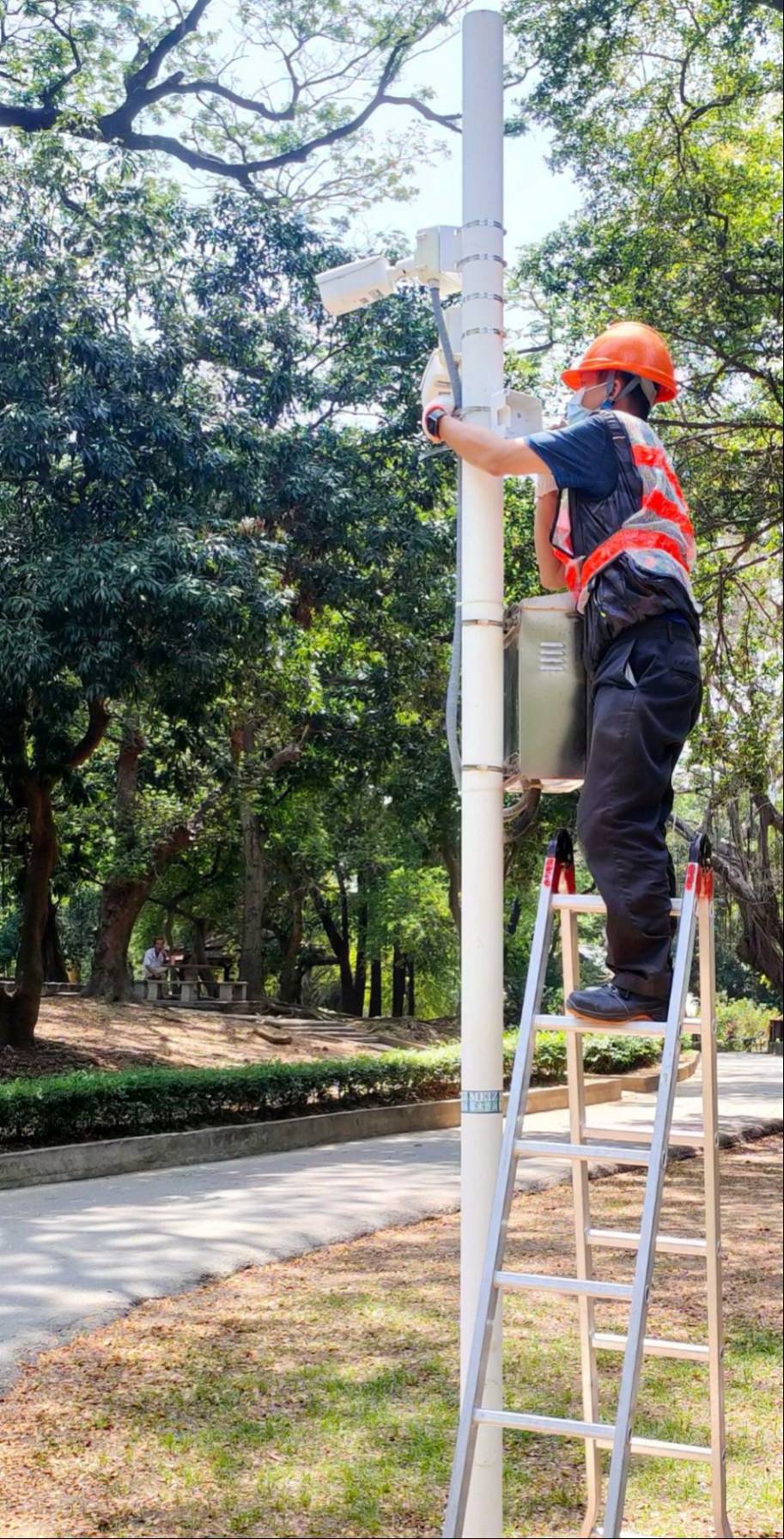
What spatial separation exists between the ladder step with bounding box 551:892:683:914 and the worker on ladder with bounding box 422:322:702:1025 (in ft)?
0.08

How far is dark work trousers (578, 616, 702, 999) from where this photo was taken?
266cm

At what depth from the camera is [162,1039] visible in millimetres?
15320

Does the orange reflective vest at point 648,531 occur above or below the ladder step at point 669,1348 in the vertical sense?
above

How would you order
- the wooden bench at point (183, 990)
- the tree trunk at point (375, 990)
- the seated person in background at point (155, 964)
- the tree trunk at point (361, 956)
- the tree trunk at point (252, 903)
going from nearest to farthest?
the wooden bench at point (183, 990) < the tree trunk at point (252, 903) < the seated person in background at point (155, 964) < the tree trunk at point (361, 956) < the tree trunk at point (375, 990)

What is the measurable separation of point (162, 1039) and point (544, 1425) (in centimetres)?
1336

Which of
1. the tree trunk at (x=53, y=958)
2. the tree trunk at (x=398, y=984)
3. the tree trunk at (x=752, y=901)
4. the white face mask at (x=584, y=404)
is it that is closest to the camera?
the white face mask at (x=584, y=404)

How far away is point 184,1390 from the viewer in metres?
4.53

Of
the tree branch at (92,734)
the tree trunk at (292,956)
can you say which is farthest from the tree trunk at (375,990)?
the tree branch at (92,734)

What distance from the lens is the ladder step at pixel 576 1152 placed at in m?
2.54

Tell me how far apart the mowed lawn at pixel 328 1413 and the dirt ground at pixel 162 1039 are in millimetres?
6922

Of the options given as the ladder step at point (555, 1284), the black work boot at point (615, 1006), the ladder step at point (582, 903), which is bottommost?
the ladder step at point (555, 1284)

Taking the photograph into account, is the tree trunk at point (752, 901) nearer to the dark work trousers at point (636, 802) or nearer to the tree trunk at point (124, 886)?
the tree trunk at point (124, 886)

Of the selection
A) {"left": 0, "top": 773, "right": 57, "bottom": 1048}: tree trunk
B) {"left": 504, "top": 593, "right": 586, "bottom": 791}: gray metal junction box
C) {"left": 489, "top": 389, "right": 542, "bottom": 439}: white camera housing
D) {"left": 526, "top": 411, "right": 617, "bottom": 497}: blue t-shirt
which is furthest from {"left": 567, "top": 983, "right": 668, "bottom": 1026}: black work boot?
{"left": 0, "top": 773, "right": 57, "bottom": 1048}: tree trunk

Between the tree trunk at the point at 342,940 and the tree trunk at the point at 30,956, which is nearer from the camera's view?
the tree trunk at the point at 30,956
